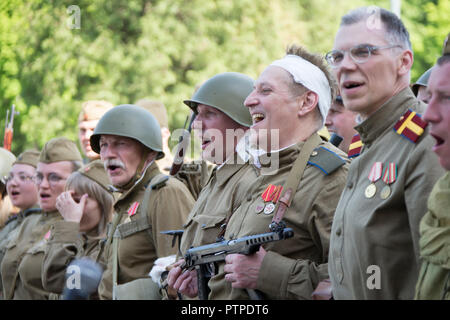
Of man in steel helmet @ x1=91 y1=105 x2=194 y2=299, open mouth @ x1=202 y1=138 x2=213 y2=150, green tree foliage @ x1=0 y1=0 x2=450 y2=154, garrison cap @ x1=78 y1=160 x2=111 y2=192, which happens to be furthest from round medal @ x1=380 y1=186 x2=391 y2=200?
green tree foliage @ x1=0 y1=0 x2=450 y2=154

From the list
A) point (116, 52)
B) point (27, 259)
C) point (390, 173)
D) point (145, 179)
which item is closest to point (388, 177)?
point (390, 173)

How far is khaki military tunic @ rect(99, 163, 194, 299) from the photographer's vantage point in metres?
6.34

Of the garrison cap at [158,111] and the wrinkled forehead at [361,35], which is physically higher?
the garrison cap at [158,111]

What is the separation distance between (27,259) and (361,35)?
5498mm

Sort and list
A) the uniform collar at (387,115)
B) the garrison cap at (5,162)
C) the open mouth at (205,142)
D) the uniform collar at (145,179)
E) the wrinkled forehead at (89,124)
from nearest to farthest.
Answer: the uniform collar at (387,115), the open mouth at (205,142), the uniform collar at (145,179), the wrinkled forehead at (89,124), the garrison cap at (5,162)

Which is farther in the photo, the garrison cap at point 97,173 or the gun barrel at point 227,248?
the garrison cap at point 97,173

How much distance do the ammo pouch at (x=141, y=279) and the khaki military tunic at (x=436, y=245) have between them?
312cm

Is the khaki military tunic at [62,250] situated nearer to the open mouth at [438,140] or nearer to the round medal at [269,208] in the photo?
the round medal at [269,208]

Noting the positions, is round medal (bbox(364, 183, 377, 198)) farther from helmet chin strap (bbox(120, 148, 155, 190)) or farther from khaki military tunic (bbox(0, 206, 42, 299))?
khaki military tunic (bbox(0, 206, 42, 299))

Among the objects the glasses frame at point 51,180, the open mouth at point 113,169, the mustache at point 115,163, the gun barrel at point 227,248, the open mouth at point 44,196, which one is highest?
the mustache at point 115,163

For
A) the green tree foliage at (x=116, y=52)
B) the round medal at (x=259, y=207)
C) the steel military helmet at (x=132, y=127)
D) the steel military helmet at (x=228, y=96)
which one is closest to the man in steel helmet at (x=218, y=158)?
the steel military helmet at (x=228, y=96)

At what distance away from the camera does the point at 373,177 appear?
3.84 meters

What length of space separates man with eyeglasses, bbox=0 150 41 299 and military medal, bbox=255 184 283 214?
17.4ft

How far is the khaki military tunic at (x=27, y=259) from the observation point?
328 inches
